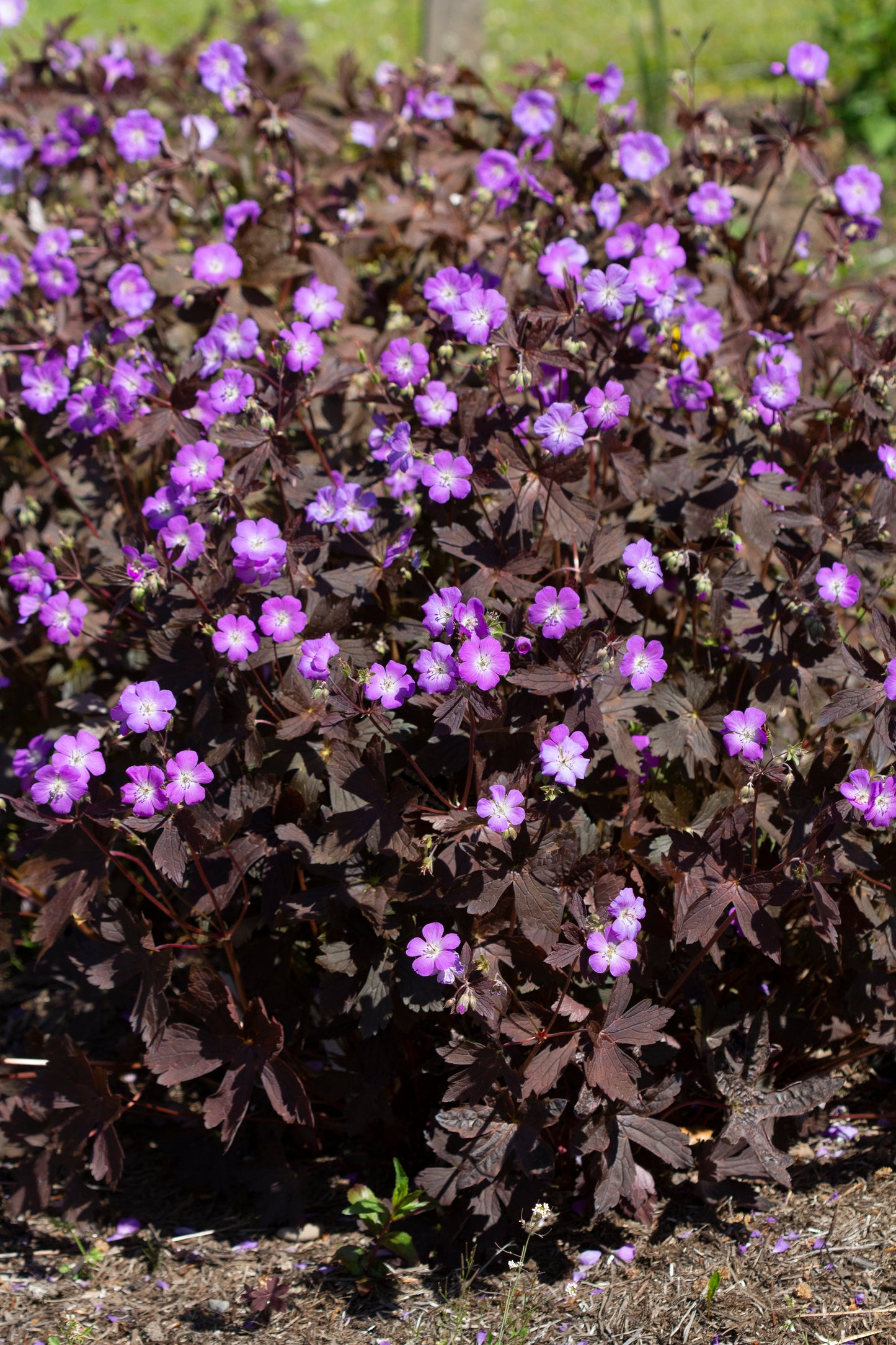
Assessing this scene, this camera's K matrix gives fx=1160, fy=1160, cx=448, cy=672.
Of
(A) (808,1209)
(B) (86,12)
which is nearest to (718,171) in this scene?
(A) (808,1209)

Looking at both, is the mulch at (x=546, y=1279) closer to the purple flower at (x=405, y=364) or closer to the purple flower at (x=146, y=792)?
the purple flower at (x=146, y=792)

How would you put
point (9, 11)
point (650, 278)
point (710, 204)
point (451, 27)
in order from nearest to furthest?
1. point (650, 278)
2. point (710, 204)
3. point (9, 11)
4. point (451, 27)

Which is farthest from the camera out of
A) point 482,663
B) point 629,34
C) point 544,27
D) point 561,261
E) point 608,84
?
point 544,27

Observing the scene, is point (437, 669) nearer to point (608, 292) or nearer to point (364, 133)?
point (608, 292)

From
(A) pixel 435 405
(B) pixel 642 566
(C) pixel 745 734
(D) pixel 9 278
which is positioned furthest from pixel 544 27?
(C) pixel 745 734

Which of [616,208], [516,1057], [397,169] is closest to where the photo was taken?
[516,1057]

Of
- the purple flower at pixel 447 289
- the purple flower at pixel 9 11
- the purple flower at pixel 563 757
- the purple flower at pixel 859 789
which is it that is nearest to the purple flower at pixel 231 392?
the purple flower at pixel 447 289

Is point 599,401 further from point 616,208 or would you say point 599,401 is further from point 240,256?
point 240,256
